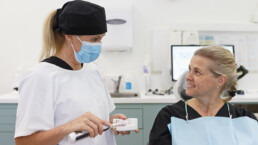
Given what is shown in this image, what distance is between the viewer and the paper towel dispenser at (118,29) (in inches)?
111

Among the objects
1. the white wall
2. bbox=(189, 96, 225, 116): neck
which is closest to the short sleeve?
bbox=(189, 96, 225, 116): neck

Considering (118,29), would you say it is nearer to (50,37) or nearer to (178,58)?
(178,58)

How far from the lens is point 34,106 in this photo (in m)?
0.97

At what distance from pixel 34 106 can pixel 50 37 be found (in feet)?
1.19

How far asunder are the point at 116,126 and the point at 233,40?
8.00 ft

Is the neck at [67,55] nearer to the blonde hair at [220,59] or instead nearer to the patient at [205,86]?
the patient at [205,86]

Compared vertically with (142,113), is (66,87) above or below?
above

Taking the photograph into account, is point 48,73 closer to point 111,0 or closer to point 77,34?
point 77,34

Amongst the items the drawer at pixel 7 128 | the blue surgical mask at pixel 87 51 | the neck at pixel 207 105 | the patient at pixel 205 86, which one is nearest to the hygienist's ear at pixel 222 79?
the patient at pixel 205 86

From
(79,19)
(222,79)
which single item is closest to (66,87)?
(79,19)

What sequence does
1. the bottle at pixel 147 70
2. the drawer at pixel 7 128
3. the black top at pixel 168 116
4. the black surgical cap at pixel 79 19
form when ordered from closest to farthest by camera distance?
the black surgical cap at pixel 79 19 → the black top at pixel 168 116 → the drawer at pixel 7 128 → the bottle at pixel 147 70

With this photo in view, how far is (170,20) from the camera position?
2.99m

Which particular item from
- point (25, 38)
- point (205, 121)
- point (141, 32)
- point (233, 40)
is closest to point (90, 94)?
point (205, 121)

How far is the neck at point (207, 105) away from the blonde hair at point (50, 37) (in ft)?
2.84
